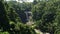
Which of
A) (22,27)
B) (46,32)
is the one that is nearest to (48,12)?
(46,32)


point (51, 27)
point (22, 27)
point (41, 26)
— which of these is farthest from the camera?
point (41, 26)

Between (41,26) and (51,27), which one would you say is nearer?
(51,27)

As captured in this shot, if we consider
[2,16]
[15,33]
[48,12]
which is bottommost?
[48,12]

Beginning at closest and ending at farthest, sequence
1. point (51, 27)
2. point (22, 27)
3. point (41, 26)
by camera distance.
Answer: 1. point (22, 27)
2. point (51, 27)
3. point (41, 26)

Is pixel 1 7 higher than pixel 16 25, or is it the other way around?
pixel 1 7

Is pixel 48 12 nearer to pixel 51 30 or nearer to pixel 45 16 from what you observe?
pixel 45 16

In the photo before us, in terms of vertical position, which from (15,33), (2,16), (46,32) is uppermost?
(2,16)

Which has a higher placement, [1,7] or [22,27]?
[1,7]

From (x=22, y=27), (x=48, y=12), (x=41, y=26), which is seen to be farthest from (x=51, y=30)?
(x=22, y=27)

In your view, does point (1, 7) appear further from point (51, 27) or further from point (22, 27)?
point (51, 27)
